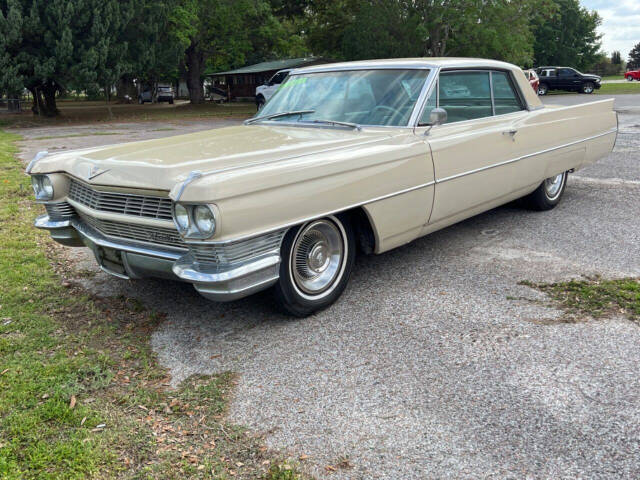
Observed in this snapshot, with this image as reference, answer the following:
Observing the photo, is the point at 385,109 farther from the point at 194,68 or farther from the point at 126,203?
the point at 194,68

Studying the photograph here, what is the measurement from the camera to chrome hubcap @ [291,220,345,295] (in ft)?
11.7

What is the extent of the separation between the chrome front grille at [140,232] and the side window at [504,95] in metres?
3.21

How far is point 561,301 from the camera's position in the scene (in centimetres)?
378

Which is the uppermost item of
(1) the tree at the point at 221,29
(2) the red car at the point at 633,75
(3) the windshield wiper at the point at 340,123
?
(1) the tree at the point at 221,29

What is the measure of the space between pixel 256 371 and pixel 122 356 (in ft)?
2.66

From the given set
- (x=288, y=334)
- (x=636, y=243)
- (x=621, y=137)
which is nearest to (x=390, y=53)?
(x=621, y=137)

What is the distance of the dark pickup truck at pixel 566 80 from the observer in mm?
31938

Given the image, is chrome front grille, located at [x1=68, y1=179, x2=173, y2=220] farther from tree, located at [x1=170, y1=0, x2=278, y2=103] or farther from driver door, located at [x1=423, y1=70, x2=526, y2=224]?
tree, located at [x1=170, y1=0, x2=278, y2=103]

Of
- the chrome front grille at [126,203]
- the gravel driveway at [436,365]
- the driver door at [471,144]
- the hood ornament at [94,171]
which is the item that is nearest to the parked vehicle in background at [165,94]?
the driver door at [471,144]

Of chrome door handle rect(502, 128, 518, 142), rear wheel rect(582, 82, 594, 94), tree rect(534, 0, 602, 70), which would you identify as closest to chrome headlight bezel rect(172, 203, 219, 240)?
chrome door handle rect(502, 128, 518, 142)

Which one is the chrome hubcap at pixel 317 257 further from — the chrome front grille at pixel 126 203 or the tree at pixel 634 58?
the tree at pixel 634 58

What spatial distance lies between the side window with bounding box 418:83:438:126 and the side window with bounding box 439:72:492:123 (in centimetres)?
7

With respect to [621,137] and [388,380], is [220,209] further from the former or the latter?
[621,137]

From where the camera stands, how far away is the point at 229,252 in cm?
303
